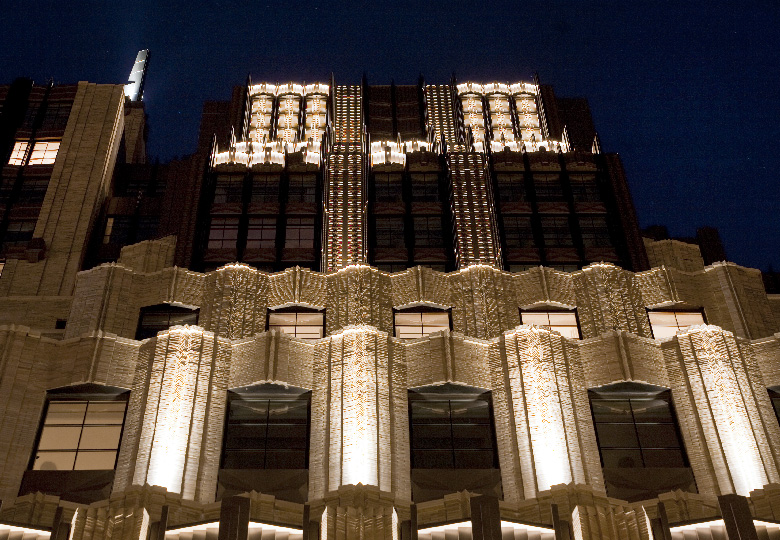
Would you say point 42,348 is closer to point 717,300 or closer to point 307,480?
point 307,480

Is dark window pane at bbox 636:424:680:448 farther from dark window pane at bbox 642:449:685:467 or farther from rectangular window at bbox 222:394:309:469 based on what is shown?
rectangular window at bbox 222:394:309:469

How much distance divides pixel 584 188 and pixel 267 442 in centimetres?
2717

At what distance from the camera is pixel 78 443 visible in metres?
37.0

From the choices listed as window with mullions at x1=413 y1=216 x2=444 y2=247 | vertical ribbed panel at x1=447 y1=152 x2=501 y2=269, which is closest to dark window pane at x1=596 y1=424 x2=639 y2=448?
vertical ribbed panel at x1=447 y1=152 x2=501 y2=269

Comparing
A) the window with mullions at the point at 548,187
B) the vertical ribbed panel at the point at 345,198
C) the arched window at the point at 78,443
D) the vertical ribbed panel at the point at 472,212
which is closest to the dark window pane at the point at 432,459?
the arched window at the point at 78,443

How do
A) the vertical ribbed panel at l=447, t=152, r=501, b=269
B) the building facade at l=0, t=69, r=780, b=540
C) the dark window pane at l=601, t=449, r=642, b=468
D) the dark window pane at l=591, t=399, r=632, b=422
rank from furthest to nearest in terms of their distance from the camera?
the vertical ribbed panel at l=447, t=152, r=501, b=269
the dark window pane at l=591, t=399, r=632, b=422
the dark window pane at l=601, t=449, r=642, b=468
the building facade at l=0, t=69, r=780, b=540

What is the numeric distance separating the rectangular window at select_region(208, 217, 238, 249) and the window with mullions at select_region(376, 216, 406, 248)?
7702mm

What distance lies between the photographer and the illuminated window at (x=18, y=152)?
196 feet

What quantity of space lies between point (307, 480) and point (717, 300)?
21675 mm

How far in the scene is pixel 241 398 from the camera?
38.3 metres

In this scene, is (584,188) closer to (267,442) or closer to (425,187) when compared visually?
(425,187)

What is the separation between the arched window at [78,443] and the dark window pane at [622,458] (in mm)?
18469

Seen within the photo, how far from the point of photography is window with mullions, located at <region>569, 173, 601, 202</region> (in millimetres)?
55094

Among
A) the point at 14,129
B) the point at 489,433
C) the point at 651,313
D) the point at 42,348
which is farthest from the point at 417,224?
the point at 14,129
